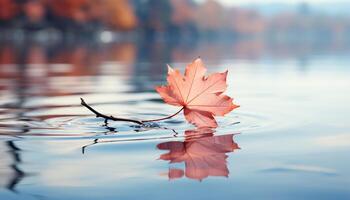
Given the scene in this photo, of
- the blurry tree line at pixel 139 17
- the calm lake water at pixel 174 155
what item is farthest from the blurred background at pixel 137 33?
the calm lake water at pixel 174 155

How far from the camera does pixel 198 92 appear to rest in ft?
10.0

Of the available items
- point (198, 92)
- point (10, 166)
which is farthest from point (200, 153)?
point (10, 166)

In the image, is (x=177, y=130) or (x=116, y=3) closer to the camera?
(x=177, y=130)

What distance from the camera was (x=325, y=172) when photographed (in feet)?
7.52

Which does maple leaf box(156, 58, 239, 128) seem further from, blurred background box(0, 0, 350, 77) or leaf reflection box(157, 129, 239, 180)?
blurred background box(0, 0, 350, 77)

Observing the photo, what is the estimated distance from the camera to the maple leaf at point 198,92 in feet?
9.83

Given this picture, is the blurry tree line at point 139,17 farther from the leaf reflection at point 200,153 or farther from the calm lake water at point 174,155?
the leaf reflection at point 200,153

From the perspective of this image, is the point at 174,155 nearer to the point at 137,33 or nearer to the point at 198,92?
the point at 198,92

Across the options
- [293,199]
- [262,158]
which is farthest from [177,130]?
[293,199]

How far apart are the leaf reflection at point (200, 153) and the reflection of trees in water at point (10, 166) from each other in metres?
0.52

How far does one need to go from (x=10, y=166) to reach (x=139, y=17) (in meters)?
85.0

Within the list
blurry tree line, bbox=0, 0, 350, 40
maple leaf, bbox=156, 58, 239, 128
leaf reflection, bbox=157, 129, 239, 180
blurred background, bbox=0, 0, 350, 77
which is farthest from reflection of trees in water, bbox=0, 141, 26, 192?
blurry tree line, bbox=0, 0, 350, 40

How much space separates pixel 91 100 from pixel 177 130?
2550 mm

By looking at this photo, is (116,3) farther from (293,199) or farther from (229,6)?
(293,199)
